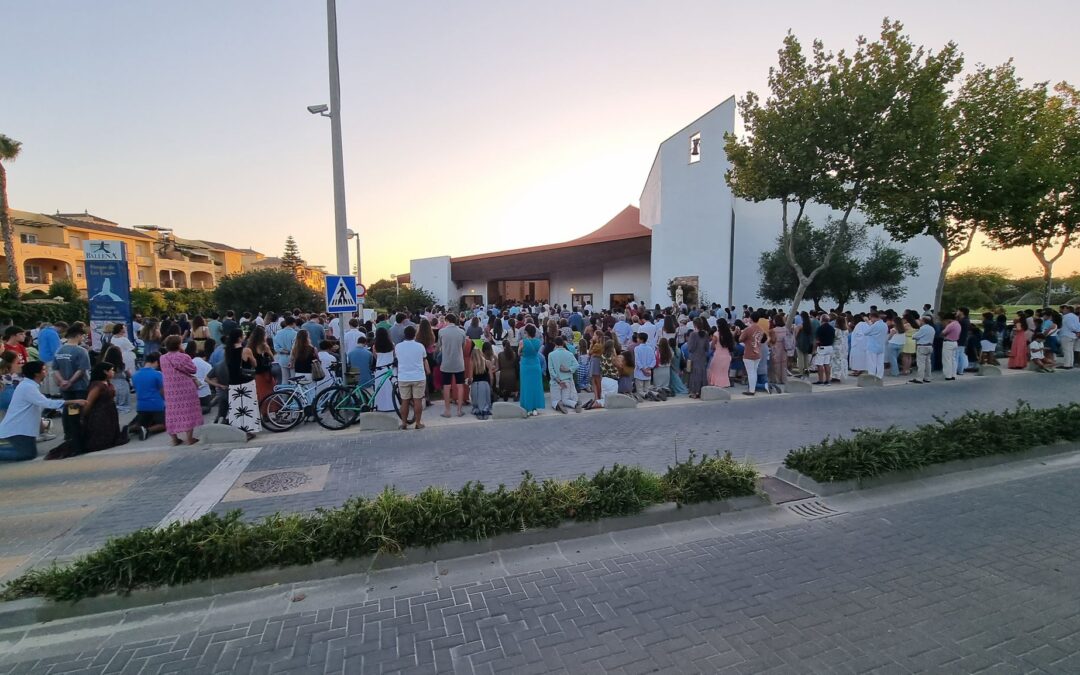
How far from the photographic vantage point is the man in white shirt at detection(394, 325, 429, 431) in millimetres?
7875

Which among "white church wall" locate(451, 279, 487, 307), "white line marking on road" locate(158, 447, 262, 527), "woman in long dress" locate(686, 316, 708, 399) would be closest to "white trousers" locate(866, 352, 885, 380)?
"woman in long dress" locate(686, 316, 708, 399)

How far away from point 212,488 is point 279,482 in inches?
28.7

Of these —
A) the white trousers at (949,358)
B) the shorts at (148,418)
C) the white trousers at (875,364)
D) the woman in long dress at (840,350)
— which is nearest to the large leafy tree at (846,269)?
the white trousers at (949,358)

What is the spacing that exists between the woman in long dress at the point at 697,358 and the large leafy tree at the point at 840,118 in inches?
241

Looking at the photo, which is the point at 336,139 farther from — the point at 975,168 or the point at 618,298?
the point at 618,298

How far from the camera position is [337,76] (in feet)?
33.1

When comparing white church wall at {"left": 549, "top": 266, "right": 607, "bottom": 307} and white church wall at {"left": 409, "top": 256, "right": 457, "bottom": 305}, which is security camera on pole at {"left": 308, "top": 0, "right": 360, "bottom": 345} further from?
white church wall at {"left": 409, "top": 256, "right": 457, "bottom": 305}

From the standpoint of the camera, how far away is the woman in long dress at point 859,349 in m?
12.5

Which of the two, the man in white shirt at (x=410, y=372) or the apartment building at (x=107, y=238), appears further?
the apartment building at (x=107, y=238)

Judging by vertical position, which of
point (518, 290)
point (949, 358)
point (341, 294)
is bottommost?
point (949, 358)

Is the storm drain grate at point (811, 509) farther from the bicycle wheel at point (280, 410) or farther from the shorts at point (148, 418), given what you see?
the shorts at point (148, 418)

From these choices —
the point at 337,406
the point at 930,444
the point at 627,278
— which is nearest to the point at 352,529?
the point at 337,406

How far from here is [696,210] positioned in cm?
3041

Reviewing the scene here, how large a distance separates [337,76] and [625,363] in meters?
8.55
